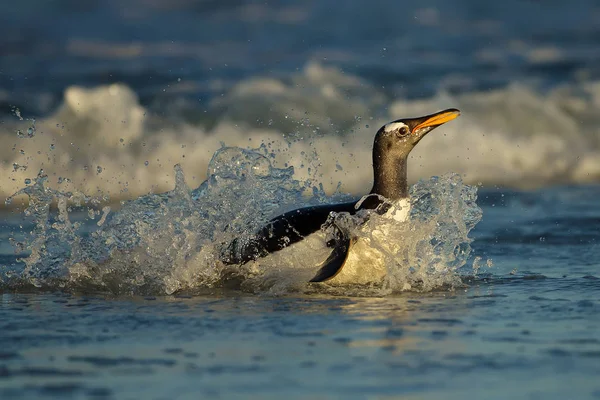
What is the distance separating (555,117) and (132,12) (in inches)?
381

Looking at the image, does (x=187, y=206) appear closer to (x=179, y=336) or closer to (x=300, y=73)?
(x=179, y=336)

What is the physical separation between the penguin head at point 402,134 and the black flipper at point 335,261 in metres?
0.77

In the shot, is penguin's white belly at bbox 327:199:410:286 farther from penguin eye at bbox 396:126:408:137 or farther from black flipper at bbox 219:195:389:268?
penguin eye at bbox 396:126:408:137

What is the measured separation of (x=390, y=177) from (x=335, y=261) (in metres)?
0.79

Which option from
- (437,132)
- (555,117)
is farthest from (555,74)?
(437,132)

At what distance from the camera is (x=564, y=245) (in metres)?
9.29

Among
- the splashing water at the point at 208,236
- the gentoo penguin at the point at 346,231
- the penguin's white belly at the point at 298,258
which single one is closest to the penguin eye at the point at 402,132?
the gentoo penguin at the point at 346,231

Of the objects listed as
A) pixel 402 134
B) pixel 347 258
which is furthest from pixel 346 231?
pixel 402 134

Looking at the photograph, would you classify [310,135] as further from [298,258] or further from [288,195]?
[298,258]

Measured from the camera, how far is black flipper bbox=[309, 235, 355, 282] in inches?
273

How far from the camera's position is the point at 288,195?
8312mm

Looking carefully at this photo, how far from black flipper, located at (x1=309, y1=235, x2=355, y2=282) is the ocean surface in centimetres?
14

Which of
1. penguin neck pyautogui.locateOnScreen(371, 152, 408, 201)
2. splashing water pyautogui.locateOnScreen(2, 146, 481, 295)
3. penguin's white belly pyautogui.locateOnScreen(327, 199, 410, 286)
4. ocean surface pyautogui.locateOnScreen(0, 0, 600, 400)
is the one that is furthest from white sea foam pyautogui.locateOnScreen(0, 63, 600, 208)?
penguin's white belly pyautogui.locateOnScreen(327, 199, 410, 286)

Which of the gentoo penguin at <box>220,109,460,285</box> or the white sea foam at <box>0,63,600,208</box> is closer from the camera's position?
the gentoo penguin at <box>220,109,460,285</box>
